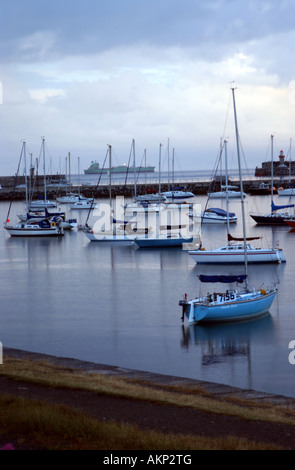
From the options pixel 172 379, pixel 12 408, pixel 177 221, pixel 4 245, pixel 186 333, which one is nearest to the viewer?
pixel 12 408

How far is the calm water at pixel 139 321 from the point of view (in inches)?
696

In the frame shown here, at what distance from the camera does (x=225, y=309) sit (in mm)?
21531

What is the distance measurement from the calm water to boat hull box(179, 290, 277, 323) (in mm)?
342

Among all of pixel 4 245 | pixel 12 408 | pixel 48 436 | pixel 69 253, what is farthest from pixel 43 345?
pixel 4 245

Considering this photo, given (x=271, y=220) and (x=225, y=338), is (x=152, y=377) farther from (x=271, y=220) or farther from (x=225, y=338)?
(x=271, y=220)

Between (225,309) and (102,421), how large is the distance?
12.4 m

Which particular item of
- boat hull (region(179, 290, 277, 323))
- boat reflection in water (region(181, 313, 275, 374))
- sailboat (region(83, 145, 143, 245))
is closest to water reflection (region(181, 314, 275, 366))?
boat reflection in water (region(181, 313, 275, 374))

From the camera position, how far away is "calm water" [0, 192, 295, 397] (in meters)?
17.7

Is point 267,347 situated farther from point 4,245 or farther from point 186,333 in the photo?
point 4,245

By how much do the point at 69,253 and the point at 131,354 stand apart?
26.3m

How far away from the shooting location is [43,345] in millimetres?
19828

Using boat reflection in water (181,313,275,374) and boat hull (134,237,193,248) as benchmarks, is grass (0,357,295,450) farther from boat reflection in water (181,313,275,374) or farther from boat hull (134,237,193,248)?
boat hull (134,237,193,248)

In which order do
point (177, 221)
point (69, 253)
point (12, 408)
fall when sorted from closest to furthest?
point (12, 408), point (69, 253), point (177, 221)

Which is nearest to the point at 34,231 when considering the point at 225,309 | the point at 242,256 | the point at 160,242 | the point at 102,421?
the point at 160,242
